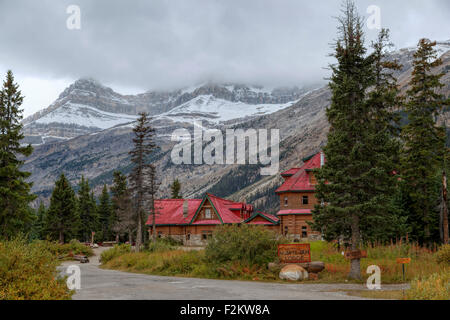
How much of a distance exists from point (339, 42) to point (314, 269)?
44.9ft

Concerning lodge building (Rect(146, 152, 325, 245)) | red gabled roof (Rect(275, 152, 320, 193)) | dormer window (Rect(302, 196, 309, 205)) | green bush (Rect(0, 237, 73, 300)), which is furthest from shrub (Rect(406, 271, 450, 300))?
dormer window (Rect(302, 196, 309, 205))

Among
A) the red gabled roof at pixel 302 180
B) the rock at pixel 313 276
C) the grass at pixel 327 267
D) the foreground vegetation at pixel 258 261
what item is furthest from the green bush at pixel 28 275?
the red gabled roof at pixel 302 180

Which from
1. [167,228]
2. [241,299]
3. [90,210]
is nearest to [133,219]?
[167,228]

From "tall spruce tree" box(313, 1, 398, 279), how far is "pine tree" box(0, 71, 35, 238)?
29.4 m

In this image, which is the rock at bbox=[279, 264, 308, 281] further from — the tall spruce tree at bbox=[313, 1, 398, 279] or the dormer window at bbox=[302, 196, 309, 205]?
the dormer window at bbox=[302, 196, 309, 205]

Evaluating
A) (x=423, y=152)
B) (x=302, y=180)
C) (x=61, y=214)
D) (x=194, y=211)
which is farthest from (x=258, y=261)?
(x=61, y=214)

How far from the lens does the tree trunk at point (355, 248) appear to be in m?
22.6

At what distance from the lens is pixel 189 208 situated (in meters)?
63.9

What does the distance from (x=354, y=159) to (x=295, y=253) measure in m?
6.60

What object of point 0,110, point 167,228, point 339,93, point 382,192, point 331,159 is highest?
point 0,110

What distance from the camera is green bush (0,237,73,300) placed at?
11586mm
